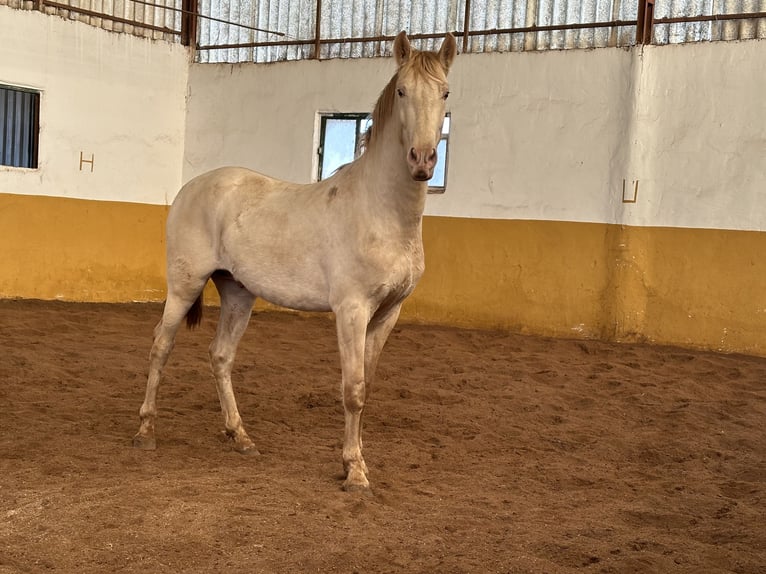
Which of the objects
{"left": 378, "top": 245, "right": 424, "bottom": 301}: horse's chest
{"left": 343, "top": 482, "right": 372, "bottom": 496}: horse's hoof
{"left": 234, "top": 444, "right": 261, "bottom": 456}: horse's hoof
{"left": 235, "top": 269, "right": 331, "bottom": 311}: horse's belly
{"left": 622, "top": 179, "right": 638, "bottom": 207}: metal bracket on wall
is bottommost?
{"left": 234, "top": 444, "right": 261, "bottom": 456}: horse's hoof

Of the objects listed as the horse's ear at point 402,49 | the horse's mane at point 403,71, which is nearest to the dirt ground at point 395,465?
the horse's mane at point 403,71

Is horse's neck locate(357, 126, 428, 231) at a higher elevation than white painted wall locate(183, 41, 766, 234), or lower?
lower

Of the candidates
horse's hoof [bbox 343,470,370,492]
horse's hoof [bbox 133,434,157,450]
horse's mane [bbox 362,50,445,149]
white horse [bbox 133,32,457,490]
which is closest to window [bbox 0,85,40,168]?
white horse [bbox 133,32,457,490]

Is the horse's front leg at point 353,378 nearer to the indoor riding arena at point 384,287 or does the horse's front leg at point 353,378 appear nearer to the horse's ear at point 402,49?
the indoor riding arena at point 384,287

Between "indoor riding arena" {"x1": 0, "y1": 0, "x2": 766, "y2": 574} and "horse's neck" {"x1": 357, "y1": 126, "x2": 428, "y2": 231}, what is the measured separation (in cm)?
1

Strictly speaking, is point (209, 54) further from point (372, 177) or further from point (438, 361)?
point (372, 177)

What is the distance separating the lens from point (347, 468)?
4230mm

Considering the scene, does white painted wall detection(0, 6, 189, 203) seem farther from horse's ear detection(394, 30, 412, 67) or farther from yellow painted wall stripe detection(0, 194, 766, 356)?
horse's ear detection(394, 30, 412, 67)

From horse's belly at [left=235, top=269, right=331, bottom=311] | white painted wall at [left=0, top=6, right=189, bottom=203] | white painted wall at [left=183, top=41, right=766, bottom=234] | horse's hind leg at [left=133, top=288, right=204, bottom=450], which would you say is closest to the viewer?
horse's belly at [left=235, top=269, right=331, bottom=311]

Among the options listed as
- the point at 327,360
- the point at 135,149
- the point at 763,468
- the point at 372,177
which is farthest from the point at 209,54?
the point at 763,468

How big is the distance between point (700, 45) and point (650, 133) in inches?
38.1

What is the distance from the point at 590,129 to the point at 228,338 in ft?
19.2

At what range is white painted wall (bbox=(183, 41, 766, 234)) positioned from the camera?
891 cm

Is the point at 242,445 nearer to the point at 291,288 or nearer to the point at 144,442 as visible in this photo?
the point at 144,442
